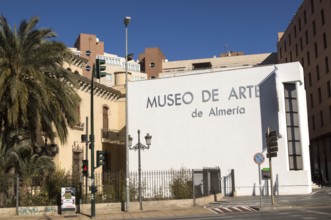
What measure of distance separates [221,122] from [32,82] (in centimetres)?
1692

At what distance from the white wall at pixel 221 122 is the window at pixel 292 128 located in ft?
1.55

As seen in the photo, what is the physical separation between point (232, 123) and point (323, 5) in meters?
26.0

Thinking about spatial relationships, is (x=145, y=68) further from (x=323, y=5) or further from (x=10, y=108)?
(x=10, y=108)

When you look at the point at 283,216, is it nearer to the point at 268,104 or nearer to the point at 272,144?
the point at 272,144

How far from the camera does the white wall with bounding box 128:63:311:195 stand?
115ft

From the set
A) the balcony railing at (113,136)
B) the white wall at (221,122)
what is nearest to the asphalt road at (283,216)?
the white wall at (221,122)

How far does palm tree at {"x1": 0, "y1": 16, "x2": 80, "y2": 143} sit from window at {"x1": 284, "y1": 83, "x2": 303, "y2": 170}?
17406 millimetres

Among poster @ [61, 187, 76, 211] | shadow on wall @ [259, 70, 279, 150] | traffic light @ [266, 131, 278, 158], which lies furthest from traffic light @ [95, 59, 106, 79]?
shadow on wall @ [259, 70, 279, 150]

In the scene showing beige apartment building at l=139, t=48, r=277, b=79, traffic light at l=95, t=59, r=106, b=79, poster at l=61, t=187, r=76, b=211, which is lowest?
poster at l=61, t=187, r=76, b=211

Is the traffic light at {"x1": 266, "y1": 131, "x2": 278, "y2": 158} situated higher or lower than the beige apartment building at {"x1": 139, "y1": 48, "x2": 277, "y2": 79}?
lower

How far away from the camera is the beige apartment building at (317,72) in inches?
2099

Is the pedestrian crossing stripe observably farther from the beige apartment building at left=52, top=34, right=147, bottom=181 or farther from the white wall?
the beige apartment building at left=52, top=34, right=147, bottom=181

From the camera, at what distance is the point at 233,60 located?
94562mm

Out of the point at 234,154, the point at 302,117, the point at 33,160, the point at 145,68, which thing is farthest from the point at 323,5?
the point at 145,68
